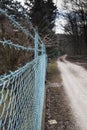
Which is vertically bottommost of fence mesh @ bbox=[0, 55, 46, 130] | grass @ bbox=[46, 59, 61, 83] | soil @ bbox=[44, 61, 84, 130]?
grass @ bbox=[46, 59, 61, 83]

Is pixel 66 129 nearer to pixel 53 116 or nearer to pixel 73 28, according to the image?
pixel 53 116

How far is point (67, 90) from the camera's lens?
11438 mm

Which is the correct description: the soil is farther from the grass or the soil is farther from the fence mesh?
the grass

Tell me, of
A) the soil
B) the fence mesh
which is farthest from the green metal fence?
the soil

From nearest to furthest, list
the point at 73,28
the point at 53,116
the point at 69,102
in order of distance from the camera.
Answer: the point at 53,116
the point at 69,102
the point at 73,28

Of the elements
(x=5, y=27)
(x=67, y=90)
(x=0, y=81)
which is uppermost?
(x=5, y=27)

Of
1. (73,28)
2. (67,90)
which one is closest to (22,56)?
(67,90)

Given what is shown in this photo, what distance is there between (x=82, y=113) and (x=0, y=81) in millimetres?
6023

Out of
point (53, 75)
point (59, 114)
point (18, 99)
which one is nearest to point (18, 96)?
point (18, 99)

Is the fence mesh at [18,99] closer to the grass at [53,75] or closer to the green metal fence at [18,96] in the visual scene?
the green metal fence at [18,96]

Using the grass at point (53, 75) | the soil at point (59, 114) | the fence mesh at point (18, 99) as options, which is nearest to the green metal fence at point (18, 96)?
the fence mesh at point (18, 99)

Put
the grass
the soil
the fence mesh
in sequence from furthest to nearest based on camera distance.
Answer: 1. the grass
2. the soil
3. the fence mesh

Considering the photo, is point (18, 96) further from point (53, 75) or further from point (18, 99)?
point (53, 75)

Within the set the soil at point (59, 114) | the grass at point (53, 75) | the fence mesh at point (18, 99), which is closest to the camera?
the fence mesh at point (18, 99)
